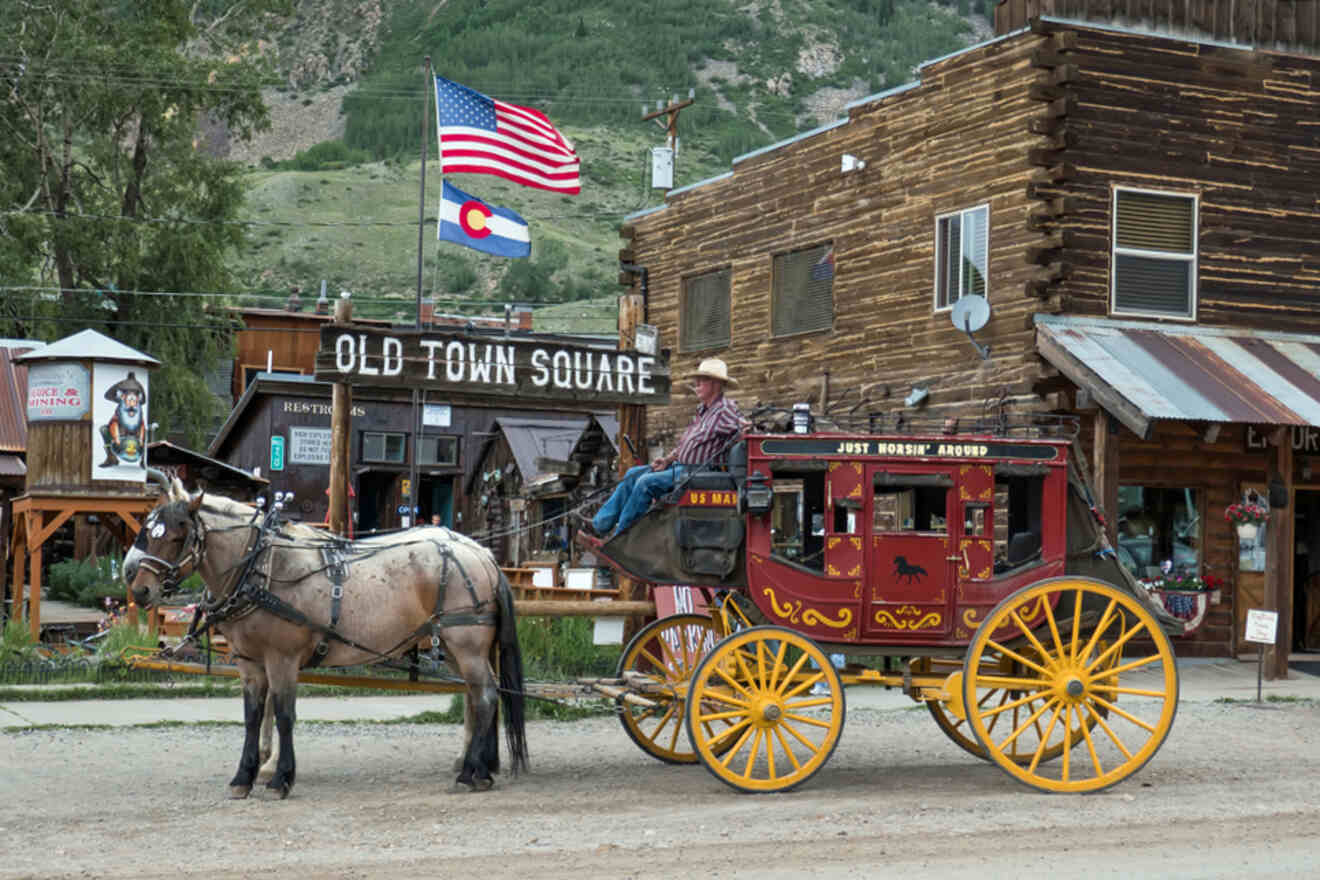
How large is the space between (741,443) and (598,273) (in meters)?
Result: 88.9

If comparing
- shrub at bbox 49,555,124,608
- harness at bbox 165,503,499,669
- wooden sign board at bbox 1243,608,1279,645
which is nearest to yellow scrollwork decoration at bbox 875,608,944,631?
harness at bbox 165,503,499,669

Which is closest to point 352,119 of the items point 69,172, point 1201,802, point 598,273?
point 598,273

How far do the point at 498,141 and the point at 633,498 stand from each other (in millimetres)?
10388

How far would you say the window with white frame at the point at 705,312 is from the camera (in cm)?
2591

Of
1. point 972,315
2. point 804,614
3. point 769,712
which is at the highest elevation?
point 972,315

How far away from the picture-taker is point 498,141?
20.3 meters

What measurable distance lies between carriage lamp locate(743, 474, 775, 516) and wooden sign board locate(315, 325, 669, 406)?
3.34 meters

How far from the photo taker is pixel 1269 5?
20.7 metres

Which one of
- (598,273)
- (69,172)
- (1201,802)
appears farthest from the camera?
(598,273)

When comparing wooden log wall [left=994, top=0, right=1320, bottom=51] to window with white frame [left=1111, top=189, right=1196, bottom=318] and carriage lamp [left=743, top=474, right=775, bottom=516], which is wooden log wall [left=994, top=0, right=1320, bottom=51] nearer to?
window with white frame [left=1111, top=189, right=1196, bottom=318]

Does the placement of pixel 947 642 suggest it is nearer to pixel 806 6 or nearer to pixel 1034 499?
pixel 1034 499

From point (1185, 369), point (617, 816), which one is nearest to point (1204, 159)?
point (1185, 369)

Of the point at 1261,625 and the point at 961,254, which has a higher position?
the point at 961,254

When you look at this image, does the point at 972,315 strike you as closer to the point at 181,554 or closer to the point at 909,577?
the point at 909,577
